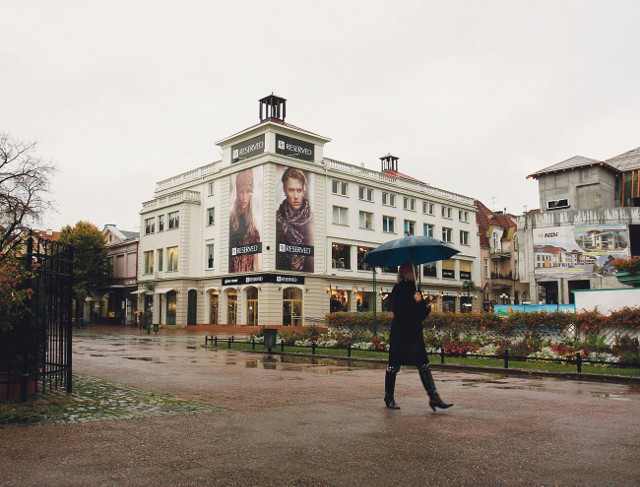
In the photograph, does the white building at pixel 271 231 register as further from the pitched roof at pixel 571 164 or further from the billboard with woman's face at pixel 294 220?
the pitched roof at pixel 571 164

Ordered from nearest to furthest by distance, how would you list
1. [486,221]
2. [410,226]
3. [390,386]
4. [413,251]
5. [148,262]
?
1. [390,386]
2. [413,251]
3. [148,262]
4. [410,226]
5. [486,221]

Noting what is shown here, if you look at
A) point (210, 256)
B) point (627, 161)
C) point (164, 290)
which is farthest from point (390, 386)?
point (627, 161)

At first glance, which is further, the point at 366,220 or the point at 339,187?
the point at 366,220

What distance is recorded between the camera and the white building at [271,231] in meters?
43.8

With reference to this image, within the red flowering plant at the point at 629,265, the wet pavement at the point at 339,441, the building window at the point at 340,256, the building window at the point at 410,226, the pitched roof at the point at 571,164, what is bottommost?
the wet pavement at the point at 339,441

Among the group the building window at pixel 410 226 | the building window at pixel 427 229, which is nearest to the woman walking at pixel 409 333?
the building window at pixel 410 226

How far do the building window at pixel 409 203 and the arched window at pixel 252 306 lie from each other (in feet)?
62.0

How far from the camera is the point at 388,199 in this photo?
54156mm

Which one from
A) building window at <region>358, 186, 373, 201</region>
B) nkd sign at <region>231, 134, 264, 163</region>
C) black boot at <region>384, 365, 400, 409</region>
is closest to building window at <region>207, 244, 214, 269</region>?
nkd sign at <region>231, 134, 264, 163</region>

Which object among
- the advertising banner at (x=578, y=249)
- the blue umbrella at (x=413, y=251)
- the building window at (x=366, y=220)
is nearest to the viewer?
the blue umbrella at (x=413, y=251)

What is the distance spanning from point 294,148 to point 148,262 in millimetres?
20441

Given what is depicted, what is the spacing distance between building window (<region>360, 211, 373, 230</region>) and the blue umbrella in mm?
41648

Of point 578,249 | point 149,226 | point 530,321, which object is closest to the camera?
point 530,321

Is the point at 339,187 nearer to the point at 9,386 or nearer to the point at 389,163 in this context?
the point at 389,163
